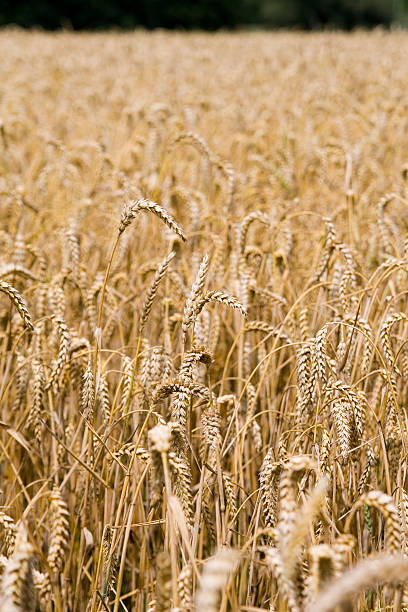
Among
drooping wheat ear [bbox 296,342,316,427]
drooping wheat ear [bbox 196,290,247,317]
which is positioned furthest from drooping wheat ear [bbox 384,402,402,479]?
drooping wheat ear [bbox 196,290,247,317]

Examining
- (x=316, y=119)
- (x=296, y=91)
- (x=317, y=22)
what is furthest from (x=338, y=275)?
(x=317, y=22)

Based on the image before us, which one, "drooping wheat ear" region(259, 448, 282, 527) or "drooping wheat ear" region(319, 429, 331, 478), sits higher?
"drooping wheat ear" region(319, 429, 331, 478)

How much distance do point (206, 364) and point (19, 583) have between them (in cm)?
38

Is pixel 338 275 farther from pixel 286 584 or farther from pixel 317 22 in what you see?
pixel 317 22

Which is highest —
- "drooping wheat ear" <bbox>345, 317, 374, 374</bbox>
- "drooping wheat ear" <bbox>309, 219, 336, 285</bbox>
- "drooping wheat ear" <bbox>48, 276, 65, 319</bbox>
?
"drooping wheat ear" <bbox>309, 219, 336, 285</bbox>

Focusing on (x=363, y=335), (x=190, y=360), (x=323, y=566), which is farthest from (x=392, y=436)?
(x=323, y=566)

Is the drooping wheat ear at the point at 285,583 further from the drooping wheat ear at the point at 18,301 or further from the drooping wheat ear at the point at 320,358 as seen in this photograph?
the drooping wheat ear at the point at 18,301

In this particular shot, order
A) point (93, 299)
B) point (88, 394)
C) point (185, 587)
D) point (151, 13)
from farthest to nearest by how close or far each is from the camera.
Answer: point (151, 13) → point (93, 299) → point (88, 394) → point (185, 587)

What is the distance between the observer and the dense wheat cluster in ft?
2.59

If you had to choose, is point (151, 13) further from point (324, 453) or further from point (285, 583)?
point (285, 583)

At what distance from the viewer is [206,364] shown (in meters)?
0.89

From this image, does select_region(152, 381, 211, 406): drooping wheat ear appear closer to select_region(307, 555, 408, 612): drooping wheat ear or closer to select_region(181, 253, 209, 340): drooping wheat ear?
select_region(181, 253, 209, 340): drooping wheat ear

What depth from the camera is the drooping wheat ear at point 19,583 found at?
0.57 meters

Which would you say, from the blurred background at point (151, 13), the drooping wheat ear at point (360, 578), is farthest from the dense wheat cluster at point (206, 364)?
the blurred background at point (151, 13)
